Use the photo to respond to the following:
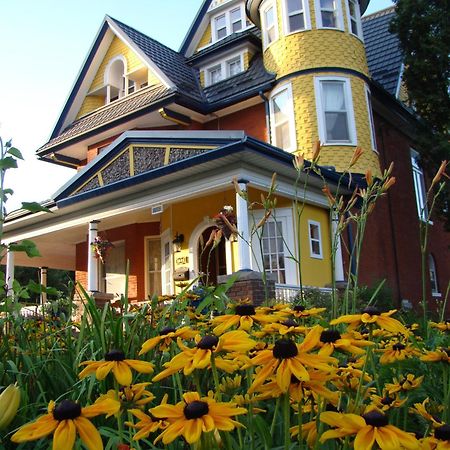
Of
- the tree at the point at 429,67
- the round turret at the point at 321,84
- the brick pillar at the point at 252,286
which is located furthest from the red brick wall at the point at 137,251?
the tree at the point at 429,67

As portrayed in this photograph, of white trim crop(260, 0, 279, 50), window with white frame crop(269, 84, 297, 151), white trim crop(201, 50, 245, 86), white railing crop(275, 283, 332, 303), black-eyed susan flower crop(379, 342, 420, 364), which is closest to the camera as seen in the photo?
black-eyed susan flower crop(379, 342, 420, 364)

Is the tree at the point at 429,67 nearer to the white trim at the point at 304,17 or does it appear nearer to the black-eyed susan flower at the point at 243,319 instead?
the white trim at the point at 304,17

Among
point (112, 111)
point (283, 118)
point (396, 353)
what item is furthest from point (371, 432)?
point (112, 111)

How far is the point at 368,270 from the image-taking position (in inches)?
572

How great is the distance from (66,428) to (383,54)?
20415 mm

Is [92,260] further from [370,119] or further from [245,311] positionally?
[245,311]

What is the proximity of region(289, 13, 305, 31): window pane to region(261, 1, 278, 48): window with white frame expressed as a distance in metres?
0.53

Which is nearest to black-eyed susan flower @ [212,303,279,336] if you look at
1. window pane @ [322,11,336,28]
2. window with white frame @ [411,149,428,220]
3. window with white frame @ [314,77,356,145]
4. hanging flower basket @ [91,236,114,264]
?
hanging flower basket @ [91,236,114,264]

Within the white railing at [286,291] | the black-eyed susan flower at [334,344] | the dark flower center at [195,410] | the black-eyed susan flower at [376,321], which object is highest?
the white railing at [286,291]

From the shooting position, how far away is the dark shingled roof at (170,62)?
55.8 ft

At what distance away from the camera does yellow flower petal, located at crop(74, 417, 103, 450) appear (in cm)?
103

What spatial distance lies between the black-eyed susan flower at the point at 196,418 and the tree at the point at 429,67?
14.2m

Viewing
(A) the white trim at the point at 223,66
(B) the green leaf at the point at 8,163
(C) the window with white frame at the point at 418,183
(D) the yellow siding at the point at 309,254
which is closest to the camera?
(B) the green leaf at the point at 8,163

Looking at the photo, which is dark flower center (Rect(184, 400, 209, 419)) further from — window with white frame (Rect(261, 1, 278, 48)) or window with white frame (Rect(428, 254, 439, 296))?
window with white frame (Rect(428, 254, 439, 296))
